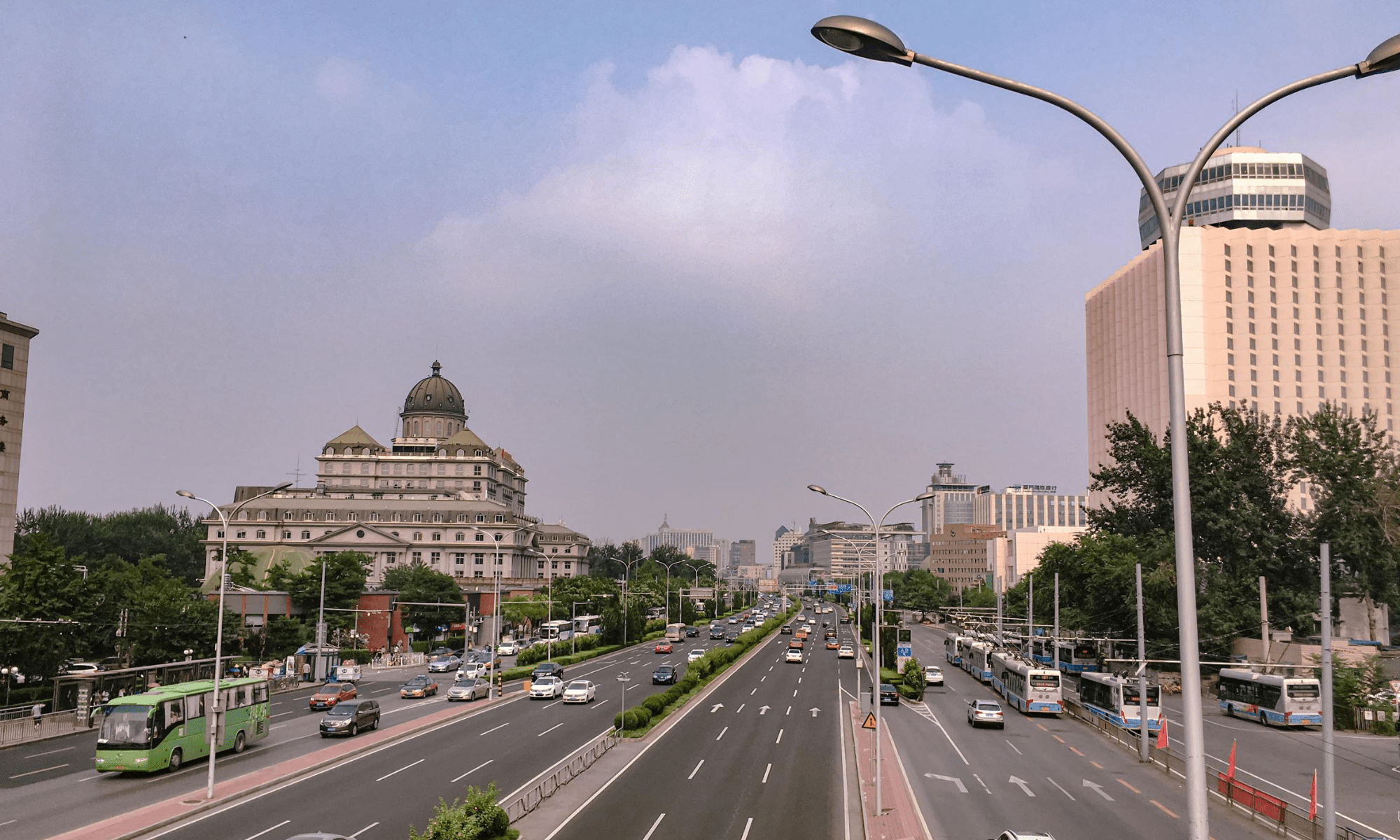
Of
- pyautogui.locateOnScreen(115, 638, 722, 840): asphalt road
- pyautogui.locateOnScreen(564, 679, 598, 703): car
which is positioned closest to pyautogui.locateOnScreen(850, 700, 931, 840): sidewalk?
pyautogui.locateOnScreen(115, 638, 722, 840): asphalt road

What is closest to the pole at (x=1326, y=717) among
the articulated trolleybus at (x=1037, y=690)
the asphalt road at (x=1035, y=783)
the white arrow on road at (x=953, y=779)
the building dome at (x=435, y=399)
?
the asphalt road at (x=1035, y=783)

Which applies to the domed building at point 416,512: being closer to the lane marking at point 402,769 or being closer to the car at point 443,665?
the car at point 443,665

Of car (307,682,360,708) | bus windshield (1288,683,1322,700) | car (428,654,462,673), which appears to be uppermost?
bus windshield (1288,683,1322,700)

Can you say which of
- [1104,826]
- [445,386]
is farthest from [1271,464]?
[445,386]

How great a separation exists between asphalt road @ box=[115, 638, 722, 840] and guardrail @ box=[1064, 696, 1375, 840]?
67.0 ft

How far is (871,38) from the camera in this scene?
27.5 ft

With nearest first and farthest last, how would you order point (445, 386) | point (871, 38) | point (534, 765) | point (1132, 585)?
point (871, 38)
point (534, 765)
point (1132, 585)
point (445, 386)

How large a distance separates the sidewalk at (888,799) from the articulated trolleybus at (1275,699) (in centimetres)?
2156

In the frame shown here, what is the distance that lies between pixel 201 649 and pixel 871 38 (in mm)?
64168

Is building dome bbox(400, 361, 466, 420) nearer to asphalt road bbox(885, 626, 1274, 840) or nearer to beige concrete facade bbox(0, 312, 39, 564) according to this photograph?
beige concrete facade bbox(0, 312, 39, 564)

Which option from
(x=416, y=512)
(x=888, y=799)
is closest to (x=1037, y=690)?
(x=888, y=799)

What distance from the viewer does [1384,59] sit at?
8.62 metres

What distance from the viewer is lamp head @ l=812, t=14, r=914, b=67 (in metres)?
8.37

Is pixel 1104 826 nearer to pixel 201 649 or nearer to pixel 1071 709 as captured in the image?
pixel 1071 709
